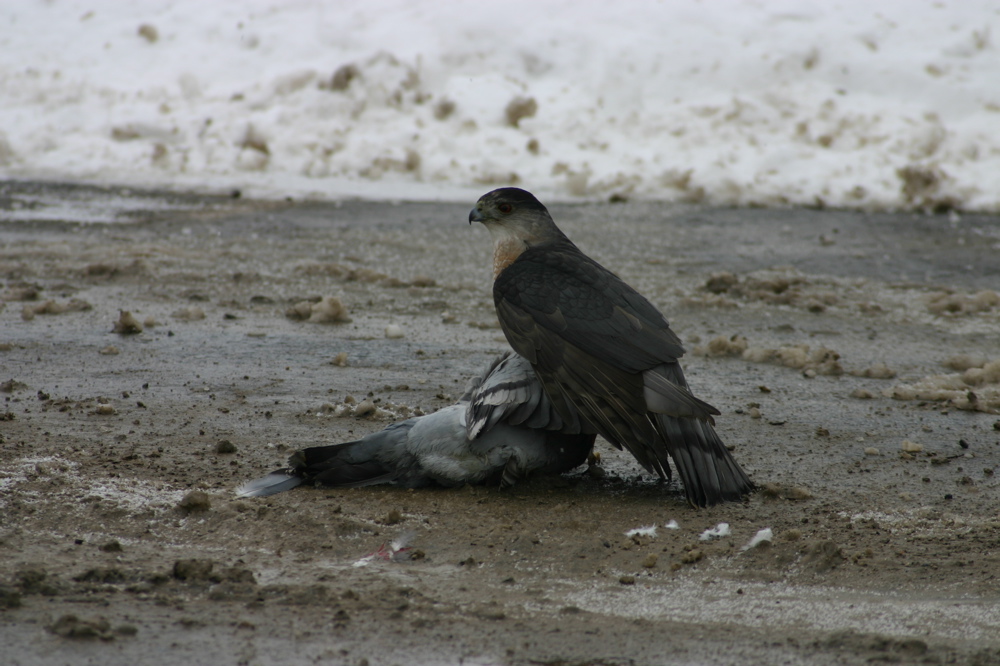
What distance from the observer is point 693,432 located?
152 inches

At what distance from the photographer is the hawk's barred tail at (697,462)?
12.6 ft

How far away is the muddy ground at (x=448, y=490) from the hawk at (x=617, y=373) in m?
0.20

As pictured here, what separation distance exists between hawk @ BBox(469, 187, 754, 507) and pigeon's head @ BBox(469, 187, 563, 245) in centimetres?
61

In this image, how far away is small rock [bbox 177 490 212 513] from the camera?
3.58m

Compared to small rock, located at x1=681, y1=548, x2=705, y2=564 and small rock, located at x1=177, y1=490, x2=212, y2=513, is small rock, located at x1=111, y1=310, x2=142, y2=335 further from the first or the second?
small rock, located at x1=681, y1=548, x2=705, y2=564

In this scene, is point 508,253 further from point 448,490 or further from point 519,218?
point 448,490

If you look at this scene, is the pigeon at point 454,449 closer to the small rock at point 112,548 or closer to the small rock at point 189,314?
the small rock at point 112,548

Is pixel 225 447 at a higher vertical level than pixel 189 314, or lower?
lower

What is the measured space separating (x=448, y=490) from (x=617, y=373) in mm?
825

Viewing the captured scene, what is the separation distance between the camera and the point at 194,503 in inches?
141

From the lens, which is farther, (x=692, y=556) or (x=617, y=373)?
(x=617, y=373)

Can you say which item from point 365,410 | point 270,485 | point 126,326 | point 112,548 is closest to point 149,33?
point 126,326

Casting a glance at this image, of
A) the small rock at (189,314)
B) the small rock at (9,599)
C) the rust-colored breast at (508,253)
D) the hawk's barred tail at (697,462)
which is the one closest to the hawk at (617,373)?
the hawk's barred tail at (697,462)

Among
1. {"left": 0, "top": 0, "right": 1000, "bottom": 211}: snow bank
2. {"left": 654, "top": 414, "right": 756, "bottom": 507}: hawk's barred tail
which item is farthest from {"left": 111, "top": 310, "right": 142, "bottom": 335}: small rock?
{"left": 0, "top": 0, "right": 1000, "bottom": 211}: snow bank
